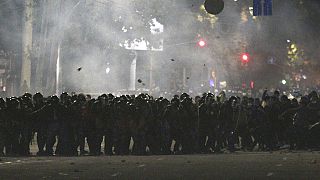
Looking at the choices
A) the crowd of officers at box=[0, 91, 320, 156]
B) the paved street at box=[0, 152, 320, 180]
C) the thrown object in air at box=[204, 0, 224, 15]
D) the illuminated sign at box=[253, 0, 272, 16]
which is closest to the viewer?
the paved street at box=[0, 152, 320, 180]

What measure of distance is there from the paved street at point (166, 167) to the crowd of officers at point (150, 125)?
1.27 meters

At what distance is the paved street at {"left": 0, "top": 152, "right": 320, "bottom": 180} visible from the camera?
11.6m

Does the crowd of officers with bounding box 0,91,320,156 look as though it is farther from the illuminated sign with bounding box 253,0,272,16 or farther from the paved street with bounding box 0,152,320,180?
the illuminated sign with bounding box 253,0,272,16

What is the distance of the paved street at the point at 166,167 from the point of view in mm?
11578

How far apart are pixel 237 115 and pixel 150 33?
35075 mm

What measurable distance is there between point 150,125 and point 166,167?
171 inches

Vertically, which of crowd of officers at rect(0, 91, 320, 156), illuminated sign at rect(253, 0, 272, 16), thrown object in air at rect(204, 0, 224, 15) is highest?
illuminated sign at rect(253, 0, 272, 16)

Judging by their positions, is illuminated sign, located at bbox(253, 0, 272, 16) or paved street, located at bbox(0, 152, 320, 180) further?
illuminated sign, located at bbox(253, 0, 272, 16)

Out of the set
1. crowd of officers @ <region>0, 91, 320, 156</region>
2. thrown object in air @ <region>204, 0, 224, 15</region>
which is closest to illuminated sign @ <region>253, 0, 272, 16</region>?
thrown object in air @ <region>204, 0, 224, 15</region>

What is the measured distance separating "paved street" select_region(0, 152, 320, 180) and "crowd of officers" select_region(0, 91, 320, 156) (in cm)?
127

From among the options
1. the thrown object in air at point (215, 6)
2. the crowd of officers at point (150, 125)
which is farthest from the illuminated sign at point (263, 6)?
the crowd of officers at point (150, 125)

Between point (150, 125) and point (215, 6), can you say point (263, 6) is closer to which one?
point (215, 6)

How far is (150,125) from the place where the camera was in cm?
1723

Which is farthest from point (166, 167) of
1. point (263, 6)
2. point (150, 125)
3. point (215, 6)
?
point (263, 6)
